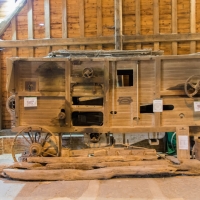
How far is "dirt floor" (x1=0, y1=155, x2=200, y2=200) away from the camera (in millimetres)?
2420

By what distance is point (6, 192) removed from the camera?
2580 millimetres

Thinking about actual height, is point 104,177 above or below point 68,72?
below

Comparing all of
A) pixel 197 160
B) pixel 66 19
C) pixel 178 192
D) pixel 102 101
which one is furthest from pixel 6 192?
pixel 66 19

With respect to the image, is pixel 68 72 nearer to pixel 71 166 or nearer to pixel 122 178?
pixel 71 166

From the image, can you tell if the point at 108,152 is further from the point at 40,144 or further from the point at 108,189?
the point at 40,144

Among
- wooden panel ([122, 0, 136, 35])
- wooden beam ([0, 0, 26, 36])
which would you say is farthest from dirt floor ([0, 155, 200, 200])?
wooden beam ([0, 0, 26, 36])

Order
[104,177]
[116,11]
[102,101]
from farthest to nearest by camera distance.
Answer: [116,11] → [102,101] → [104,177]

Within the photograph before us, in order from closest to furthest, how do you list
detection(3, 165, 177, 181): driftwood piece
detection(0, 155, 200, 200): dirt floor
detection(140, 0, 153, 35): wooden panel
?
detection(0, 155, 200, 200): dirt floor → detection(3, 165, 177, 181): driftwood piece → detection(140, 0, 153, 35): wooden panel

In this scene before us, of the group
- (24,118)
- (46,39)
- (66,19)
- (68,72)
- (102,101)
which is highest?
(66,19)

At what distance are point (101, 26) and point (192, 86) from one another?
241 cm

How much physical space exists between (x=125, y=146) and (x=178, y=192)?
3.90 ft

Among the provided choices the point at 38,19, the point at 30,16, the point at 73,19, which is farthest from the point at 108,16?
the point at 30,16

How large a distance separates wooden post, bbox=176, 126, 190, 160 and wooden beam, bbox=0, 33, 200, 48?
2116 millimetres

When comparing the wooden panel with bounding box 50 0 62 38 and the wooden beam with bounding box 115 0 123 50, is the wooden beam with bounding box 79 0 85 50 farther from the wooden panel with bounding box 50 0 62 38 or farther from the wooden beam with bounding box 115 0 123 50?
the wooden beam with bounding box 115 0 123 50
